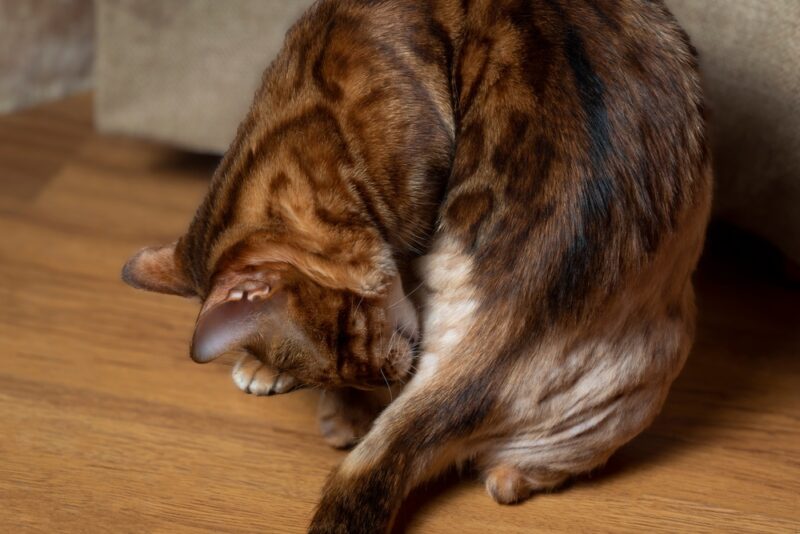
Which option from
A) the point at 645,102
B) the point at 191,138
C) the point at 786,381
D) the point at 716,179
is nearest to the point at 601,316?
the point at 645,102

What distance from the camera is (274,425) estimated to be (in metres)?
1.64

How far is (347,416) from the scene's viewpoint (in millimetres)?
1568

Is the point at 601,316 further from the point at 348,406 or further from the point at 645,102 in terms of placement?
the point at 348,406

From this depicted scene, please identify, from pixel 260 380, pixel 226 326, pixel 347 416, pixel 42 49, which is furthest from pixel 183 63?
pixel 226 326

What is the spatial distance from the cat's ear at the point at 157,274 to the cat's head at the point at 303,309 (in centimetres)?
3

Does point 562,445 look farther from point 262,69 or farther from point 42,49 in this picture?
point 42,49

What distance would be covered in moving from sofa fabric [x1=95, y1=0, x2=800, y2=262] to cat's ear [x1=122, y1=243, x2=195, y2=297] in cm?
84

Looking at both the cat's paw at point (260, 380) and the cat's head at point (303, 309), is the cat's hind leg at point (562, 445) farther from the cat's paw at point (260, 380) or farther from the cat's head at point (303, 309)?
the cat's paw at point (260, 380)

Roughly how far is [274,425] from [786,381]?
2.97 feet

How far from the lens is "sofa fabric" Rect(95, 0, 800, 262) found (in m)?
1.83

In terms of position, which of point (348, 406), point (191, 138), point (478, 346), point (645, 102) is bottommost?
point (191, 138)

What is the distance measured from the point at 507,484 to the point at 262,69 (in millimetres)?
1184

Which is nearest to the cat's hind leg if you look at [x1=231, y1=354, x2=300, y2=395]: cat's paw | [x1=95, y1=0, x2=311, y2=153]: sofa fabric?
[x1=231, y1=354, x2=300, y2=395]: cat's paw

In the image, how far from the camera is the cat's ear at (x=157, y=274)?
1461 mm
